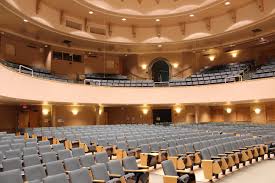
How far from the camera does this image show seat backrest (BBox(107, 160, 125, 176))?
5.24 metres

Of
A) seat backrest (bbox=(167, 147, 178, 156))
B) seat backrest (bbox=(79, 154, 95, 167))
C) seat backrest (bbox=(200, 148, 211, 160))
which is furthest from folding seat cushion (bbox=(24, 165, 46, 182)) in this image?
seat backrest (bbox=(200, 148, 211, 160))

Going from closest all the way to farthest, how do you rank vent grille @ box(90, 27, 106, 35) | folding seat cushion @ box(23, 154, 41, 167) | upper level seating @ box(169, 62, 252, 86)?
folding seat cushion @ box(23, 154, 41, 167) < upper level seating @ box(169, 62, 252, 86) < vent grille @ box(90, 27, 106, 35)

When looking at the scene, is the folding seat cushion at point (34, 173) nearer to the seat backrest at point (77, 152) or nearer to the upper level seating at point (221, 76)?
the seat backrest at point (77, 152)

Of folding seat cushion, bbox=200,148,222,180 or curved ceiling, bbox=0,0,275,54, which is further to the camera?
curved ceiling, bbox=0,0,275,54

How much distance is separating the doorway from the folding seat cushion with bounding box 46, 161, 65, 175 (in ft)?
56.4

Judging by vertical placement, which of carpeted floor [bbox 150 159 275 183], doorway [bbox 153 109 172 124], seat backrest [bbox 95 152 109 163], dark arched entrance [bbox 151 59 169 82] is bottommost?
carpeted floor [bbox 150 159 275 183]

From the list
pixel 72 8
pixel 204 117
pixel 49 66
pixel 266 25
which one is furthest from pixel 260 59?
pixel 49 66

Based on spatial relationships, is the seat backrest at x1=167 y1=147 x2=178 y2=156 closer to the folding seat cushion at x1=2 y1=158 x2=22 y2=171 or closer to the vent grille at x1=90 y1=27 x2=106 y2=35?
the folding seat cushion at x1=2 y1=158 x2=22 y2=171

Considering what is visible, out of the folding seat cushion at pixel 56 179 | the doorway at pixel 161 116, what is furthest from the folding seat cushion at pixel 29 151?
the doorway at pixel 161 116

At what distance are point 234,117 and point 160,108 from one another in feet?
18.0

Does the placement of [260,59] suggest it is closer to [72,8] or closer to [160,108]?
[160,108]

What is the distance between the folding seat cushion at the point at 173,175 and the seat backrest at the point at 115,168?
0.81m

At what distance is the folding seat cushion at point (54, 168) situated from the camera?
5.00m

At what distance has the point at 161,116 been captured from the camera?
22.3 m
